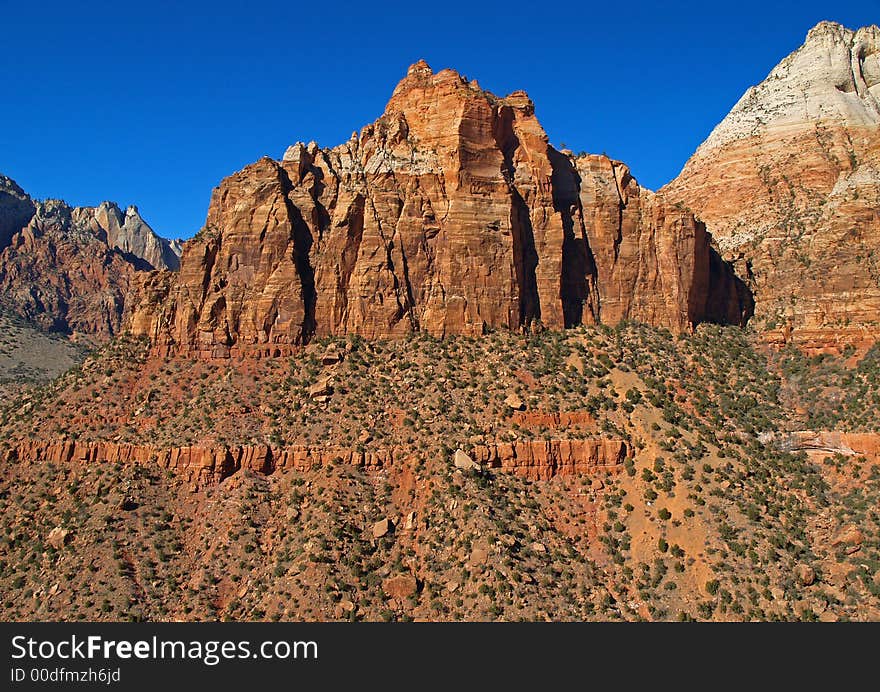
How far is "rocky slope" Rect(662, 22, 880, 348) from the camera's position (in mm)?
71125

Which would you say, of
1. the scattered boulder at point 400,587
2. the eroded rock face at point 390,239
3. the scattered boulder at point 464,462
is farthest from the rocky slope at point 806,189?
the scattered boulder at point 400,587

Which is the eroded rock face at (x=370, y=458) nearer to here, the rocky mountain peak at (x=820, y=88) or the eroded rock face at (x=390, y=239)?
the eroded rock face at (x=390, y=239)

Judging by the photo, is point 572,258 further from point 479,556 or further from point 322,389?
point 479,556

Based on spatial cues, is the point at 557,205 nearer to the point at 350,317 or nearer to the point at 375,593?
the point at 350,317

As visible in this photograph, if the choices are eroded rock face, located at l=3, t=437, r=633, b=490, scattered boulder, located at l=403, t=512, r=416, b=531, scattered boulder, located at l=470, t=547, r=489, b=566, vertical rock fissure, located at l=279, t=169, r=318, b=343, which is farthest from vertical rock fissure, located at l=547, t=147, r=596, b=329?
scattered boulder, located at l=470, t=547, r=489, b=566

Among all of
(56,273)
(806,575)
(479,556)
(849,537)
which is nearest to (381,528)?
(479,556)

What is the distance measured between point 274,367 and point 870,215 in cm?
6326

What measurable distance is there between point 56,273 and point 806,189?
544ft

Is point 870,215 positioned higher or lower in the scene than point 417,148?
lower

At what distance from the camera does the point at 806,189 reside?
87750 mm

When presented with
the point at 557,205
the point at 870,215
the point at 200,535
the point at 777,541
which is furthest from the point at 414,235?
the point at 870,215

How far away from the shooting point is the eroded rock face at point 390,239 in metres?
69.6

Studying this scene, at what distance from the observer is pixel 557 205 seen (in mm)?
77312

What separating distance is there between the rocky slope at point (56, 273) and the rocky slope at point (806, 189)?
130 metres
